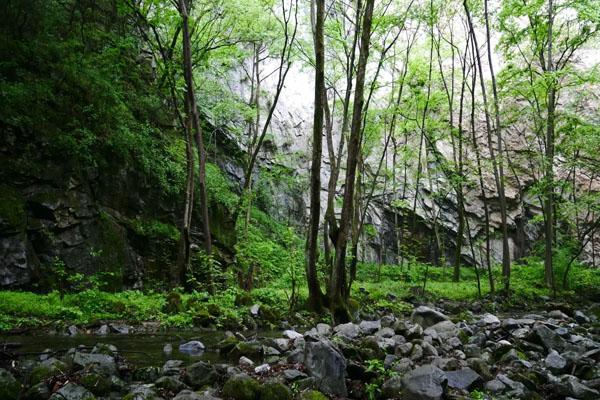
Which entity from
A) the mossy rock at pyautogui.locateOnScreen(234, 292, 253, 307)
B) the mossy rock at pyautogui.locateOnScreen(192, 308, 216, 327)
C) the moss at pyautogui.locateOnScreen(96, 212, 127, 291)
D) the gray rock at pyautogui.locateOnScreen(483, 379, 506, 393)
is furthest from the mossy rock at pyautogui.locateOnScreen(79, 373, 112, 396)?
the moss at pyautogui.locateOnScreen(96, 212, 127, 291)

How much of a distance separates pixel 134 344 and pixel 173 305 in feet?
9.43

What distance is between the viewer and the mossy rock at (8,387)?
364 centimetres

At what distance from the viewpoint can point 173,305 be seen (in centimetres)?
952

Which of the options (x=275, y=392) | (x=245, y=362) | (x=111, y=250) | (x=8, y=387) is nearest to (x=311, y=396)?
(x=275, y=392)

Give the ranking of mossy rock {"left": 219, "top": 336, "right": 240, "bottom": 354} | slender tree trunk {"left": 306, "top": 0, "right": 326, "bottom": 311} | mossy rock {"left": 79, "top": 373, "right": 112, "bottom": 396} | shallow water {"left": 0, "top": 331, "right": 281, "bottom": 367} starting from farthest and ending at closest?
1. slender tree trunk {"left": 306, "top": 0, "right": 326, "bottom": 311}
2. mossy rock {"left": 219, "top": 336, "right": 240, "bottom": 354}
3. shallow water {"left": 0, "top": 331, "right": 281, "bottom": 367}
4. mossy rock {"left": 79, "top": 373, "right": 112, "bottom": 396}

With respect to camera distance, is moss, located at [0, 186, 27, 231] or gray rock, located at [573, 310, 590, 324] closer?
moss, located at [0, 186, 27, 231]

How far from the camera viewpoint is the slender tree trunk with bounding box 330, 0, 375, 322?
911 cm

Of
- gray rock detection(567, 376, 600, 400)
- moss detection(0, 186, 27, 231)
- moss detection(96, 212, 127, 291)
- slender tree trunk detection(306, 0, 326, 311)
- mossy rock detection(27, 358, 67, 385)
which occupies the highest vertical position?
slender tree trunk detection(306, 0, 326, 311)

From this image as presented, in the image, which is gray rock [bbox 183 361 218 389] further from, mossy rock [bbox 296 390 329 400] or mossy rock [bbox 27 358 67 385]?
mossy rock [bbox 27 358 67 385]

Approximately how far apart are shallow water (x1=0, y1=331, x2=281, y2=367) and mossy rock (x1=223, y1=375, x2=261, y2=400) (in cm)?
164

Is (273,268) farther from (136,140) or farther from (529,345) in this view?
(529,345)

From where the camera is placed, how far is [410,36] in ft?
74.1

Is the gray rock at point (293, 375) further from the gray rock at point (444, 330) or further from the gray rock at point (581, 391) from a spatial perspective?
the gray rock at point (444, 330)

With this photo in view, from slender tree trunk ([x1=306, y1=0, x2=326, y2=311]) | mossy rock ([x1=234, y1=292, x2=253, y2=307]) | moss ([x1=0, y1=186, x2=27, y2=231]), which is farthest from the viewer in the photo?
mossy rock ([x1=234, y1=292, x2=253, y2=307])
